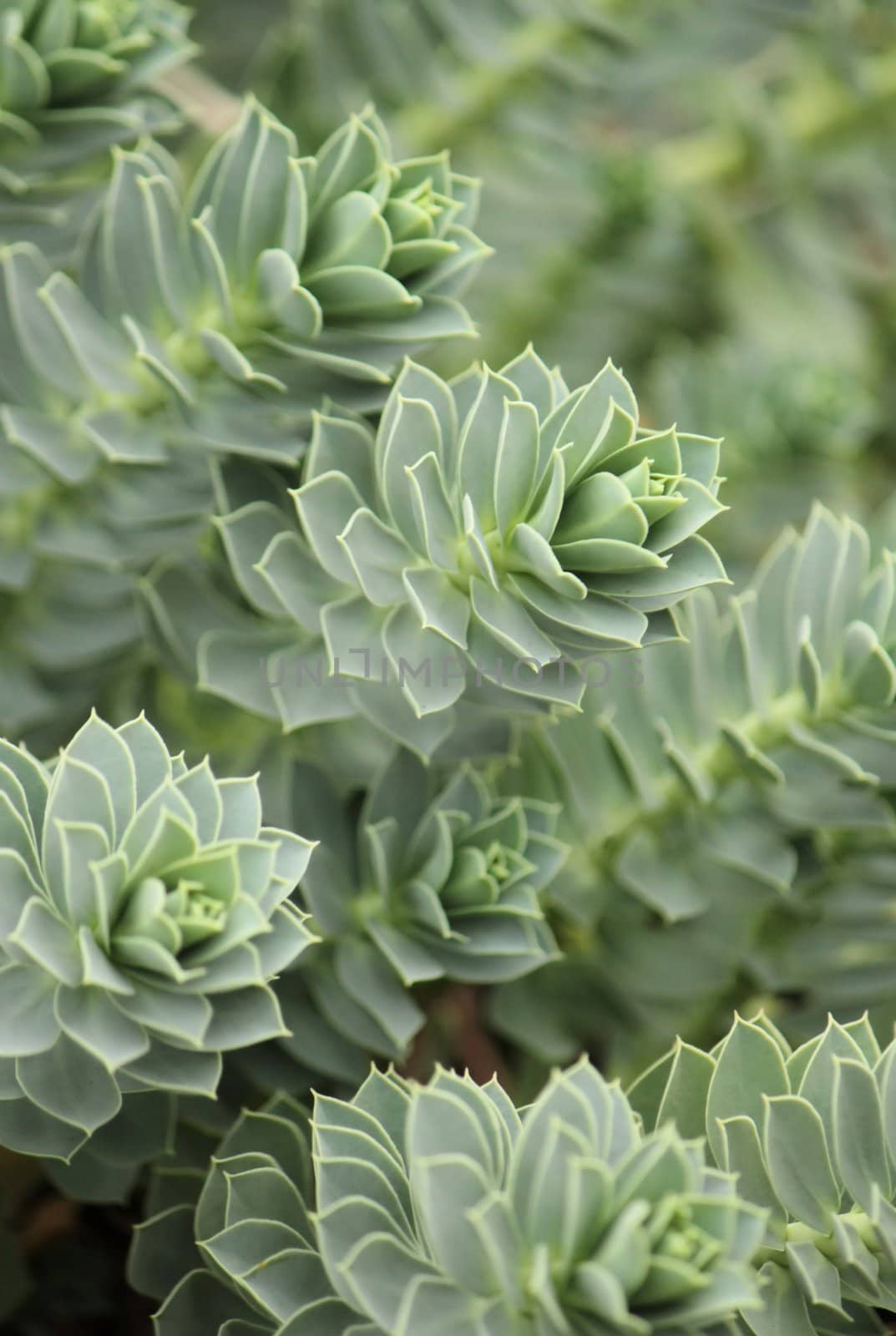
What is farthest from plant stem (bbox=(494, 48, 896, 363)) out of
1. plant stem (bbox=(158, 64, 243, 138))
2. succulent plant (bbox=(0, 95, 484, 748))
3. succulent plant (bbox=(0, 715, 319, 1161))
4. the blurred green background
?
succulent plant (bbox=(0, 715, 319, 1161))

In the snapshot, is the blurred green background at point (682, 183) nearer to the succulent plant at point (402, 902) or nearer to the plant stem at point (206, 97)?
the plant stem at point (206, 97)

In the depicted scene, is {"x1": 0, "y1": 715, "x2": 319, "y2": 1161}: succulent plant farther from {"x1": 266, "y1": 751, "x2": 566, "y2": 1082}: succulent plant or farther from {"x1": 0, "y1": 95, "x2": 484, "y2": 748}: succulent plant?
{"x1": 0, "y1": 95, "x2": 484, "y2": 748}: succulent plant

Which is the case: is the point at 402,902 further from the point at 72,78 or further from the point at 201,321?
the point at 72,78

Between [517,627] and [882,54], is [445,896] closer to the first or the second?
[517,627]

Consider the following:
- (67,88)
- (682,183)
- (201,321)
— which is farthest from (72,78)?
(682,183)

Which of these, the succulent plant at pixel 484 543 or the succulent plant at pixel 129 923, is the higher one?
the succulent plant at pixel 484 543

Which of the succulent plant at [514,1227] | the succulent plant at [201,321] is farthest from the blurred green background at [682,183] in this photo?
the succulent plant at [514,1227]

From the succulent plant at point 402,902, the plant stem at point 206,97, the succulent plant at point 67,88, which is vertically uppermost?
the succulent plant at point 67,88

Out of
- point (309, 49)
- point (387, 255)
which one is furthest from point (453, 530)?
point (309, 49)
